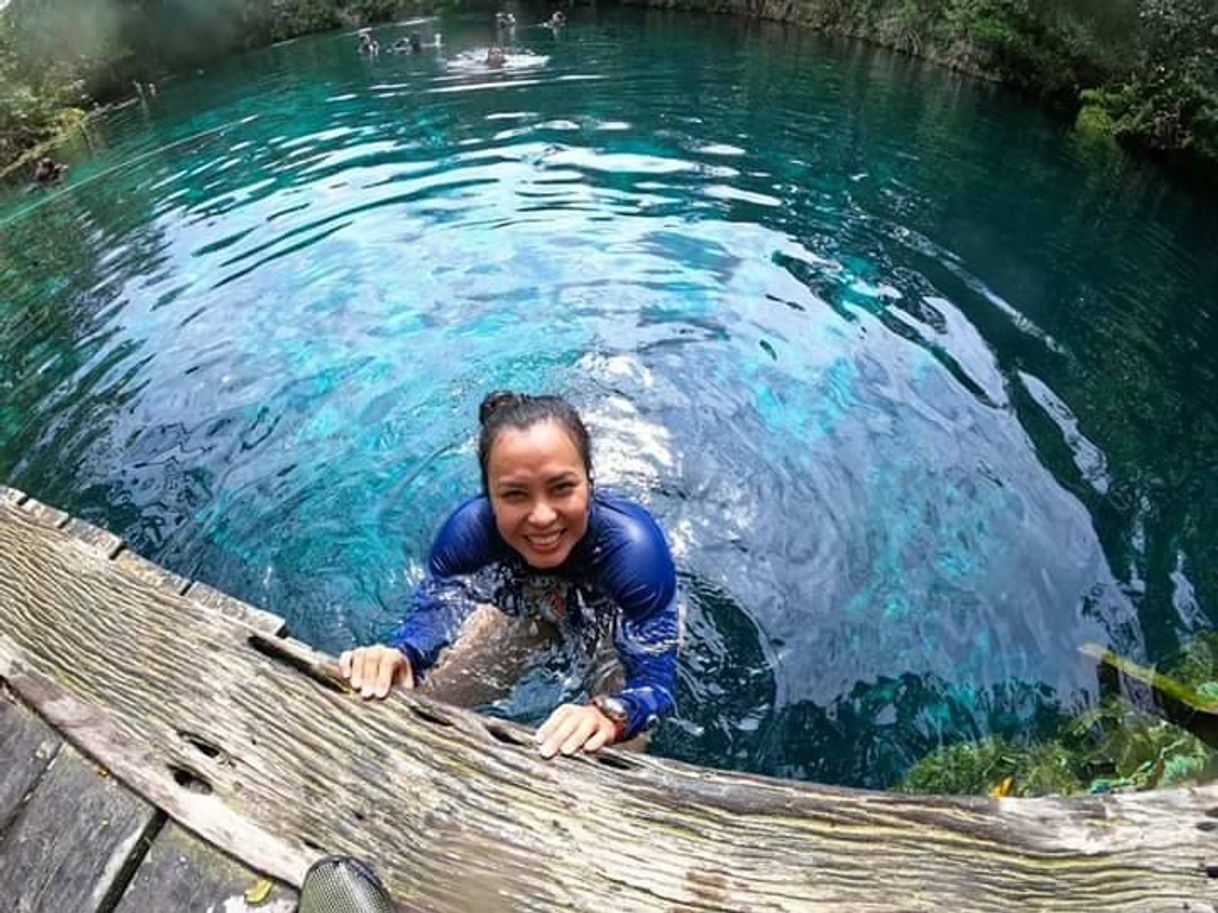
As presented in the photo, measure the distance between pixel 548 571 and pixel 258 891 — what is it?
1.64 meters

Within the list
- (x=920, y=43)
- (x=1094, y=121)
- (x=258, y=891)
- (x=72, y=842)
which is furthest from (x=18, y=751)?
(x=920, y=43)

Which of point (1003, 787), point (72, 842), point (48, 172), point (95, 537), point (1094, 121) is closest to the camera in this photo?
point (72, 842)

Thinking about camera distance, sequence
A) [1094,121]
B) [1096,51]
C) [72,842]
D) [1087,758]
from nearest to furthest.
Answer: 1. [72,842]
2. [1087,758]
3. [1094,121]
4. [1096,51]

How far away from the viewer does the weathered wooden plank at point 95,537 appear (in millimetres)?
2859

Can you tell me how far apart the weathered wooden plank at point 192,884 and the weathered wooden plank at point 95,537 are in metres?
1.25

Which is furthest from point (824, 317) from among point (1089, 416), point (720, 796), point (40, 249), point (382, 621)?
point (40, 249)

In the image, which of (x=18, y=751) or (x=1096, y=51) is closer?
(x=18, y=751)

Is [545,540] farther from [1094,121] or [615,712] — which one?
[1094,121]

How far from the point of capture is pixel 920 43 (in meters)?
19.8

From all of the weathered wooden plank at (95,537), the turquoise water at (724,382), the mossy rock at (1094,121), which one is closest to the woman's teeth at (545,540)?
the turquoise water at (724,382)

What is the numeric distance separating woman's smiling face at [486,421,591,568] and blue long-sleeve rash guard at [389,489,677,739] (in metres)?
0.22

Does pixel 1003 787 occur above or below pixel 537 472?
below

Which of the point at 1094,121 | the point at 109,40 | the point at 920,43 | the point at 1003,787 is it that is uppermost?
the point at 1003,787

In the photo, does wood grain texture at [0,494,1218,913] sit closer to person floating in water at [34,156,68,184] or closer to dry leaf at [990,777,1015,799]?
dry leaf at [990,777,1015,799]
